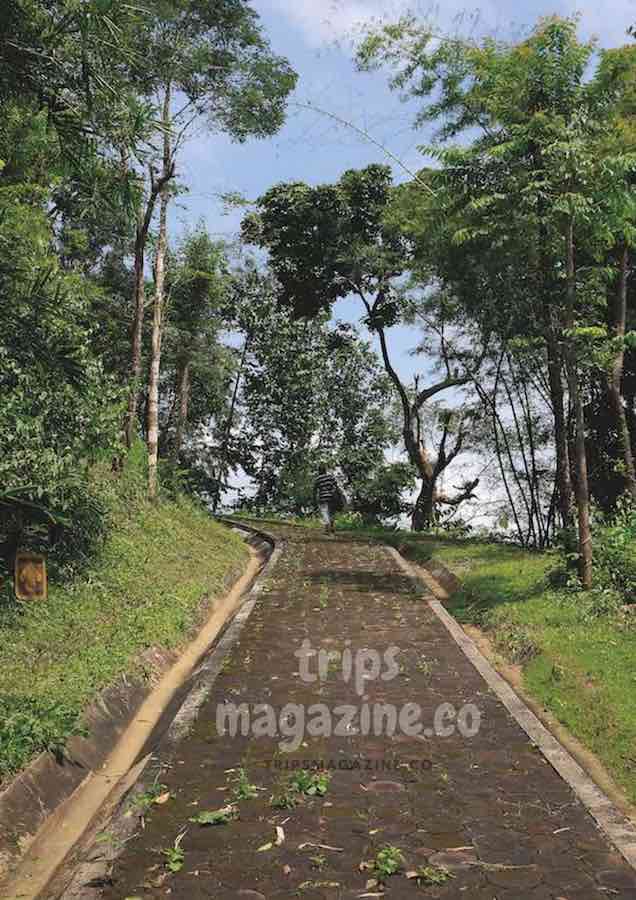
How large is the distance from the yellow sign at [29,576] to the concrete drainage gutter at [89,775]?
1.19 meters

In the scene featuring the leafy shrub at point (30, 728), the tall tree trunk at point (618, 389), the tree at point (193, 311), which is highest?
the tree at point (193, 311)

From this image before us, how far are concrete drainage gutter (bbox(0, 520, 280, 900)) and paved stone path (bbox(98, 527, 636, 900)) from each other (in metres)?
0.39

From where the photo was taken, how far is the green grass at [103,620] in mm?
6446

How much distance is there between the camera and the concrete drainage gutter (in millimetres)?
4910

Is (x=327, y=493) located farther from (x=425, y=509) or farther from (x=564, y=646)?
(x=564, y=646)

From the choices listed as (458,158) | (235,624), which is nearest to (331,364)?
(458,158)

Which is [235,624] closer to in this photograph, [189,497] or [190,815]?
[190,815]

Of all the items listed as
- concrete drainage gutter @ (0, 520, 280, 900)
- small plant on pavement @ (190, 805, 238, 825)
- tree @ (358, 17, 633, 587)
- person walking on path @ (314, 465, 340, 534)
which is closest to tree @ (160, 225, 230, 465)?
person walking on path @ (314, 465, 340, 534)

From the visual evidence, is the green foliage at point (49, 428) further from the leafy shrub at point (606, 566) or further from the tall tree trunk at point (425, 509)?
the tall tree trunk at point (425, 509)

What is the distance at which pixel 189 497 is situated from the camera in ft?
74.6

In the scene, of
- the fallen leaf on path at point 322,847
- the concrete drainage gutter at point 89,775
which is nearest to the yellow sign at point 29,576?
the concrete drainage gutter at point 89,775

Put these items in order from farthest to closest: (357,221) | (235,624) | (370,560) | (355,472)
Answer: (355,472) → (357,221) → (370,560) → (235,624)

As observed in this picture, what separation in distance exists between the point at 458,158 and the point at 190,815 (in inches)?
420

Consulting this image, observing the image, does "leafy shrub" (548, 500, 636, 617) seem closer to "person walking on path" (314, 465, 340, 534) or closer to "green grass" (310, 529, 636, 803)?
"green grass" (310, 529, 636, 803)
